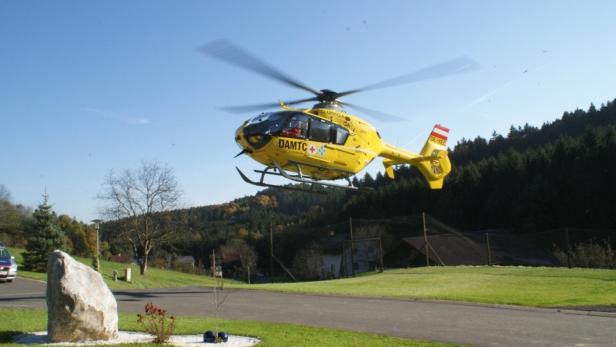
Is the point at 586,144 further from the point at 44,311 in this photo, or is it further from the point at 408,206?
the point at 44,311

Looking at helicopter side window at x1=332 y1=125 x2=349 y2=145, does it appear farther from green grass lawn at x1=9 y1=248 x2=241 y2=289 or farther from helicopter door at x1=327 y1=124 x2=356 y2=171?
green grass lawn at x1=9 y1=248 x2=241 y2=289

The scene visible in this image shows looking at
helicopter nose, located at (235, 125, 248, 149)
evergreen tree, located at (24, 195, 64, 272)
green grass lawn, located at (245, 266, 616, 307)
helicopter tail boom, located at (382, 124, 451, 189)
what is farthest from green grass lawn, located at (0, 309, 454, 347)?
evergreen tree, located at (24, 195, 64, 272)

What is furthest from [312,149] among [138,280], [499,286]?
[138,280]

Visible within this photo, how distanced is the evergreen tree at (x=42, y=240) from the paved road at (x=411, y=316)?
1604 centimetres

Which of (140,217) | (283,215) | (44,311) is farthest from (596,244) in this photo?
(283,215)

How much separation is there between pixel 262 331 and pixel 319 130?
7.47 metres

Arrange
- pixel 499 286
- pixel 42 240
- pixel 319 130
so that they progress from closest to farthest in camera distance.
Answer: pixel 319 130
pixel 499 286
pixel 42 240

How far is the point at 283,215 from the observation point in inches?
4218

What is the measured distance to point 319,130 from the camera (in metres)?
16.6

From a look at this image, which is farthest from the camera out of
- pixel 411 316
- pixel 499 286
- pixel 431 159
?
pixel 431 159

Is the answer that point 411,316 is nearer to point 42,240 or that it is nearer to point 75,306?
point 75,306

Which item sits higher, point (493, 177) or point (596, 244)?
point (493, 177)

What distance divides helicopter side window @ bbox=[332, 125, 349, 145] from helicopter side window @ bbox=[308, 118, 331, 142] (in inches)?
10.2

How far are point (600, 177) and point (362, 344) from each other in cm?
5419
